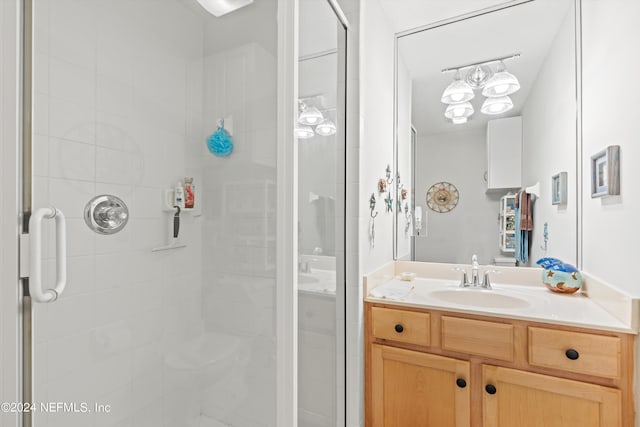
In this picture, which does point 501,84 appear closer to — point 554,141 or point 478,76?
point 478,76

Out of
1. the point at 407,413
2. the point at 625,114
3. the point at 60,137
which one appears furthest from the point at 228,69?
the point at 407,413

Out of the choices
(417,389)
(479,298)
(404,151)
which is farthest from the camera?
(404,151)

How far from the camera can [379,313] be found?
5.33 ft

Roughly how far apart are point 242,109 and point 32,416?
88 centimetres

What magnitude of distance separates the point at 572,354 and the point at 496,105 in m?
1.44

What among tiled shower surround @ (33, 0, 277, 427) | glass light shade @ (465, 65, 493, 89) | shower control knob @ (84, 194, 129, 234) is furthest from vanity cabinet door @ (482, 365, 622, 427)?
glass light shade @ (465, 65, 493, 89)

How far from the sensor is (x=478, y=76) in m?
2.00

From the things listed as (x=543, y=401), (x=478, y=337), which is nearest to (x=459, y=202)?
(x=478, y=337)

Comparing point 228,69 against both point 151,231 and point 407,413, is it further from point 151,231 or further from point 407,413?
point 407,413

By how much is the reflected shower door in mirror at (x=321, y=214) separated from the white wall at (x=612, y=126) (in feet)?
3.77

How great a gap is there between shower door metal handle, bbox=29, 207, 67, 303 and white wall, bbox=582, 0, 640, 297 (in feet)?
5.87

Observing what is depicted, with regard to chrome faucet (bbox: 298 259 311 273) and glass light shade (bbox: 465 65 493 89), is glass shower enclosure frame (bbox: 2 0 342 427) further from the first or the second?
glass light shade (bbox: 465 65 493 89)

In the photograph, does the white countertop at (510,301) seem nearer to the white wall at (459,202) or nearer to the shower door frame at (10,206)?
the white wall at (459,202)

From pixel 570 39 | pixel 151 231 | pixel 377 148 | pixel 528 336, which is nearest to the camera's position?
pixel 151 231
